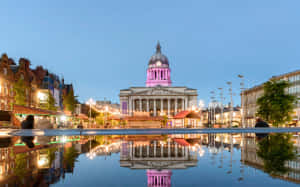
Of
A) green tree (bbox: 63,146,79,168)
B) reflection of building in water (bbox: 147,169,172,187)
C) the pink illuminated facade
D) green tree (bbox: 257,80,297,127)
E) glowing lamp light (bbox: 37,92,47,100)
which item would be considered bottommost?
green tree (bbox: 63,146,79,168)

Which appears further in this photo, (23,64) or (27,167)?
(23,64)

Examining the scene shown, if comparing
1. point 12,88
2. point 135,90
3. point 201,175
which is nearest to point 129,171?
point 201,175

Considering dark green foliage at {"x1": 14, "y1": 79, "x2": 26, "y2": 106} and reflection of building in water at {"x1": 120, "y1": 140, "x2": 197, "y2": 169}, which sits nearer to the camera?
reflection of building in water at {"x1": 120, "y1": 140, "x2": 197, "y2": 169}

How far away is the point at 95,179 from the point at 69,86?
95.2 meters

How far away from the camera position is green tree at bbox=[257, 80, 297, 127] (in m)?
48.6

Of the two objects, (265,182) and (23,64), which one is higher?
(23,64)

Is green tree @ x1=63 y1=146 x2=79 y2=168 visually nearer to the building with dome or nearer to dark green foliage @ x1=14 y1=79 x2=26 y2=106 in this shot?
dark green foliage @ x1=14 y1=79 x2=26 y2=106

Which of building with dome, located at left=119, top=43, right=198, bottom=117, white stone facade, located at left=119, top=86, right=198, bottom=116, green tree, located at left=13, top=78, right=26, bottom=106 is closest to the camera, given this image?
green tree, located at left=13, top=78, right=26, bottom=106

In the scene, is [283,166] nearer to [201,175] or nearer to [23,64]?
[201,175]

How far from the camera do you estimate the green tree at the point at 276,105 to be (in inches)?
1913

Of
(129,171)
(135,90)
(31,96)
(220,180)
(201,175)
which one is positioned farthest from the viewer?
(135,90)

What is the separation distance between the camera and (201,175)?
20.7 feet

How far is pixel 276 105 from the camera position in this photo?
1907 inches

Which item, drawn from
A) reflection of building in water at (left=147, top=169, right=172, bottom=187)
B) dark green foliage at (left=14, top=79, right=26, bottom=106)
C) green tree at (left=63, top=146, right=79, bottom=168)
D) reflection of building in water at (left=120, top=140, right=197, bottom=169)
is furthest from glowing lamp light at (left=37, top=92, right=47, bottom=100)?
reflection of building in water at (left=147, top=169, right=172, bottom=187)
